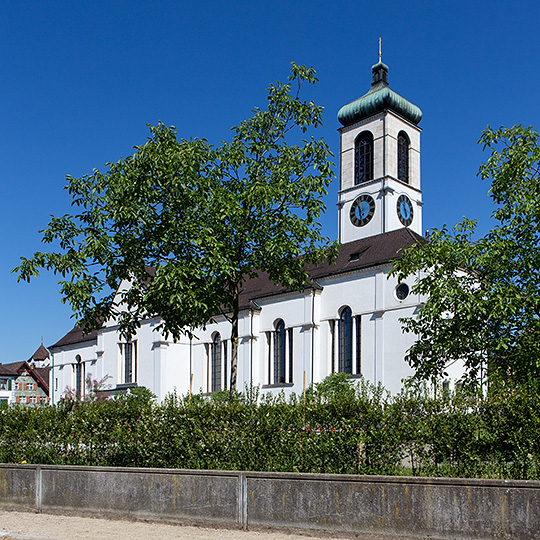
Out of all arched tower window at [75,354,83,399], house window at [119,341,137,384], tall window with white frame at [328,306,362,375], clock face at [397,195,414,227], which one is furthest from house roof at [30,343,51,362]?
tall window with white frame at [328,306,362,375]

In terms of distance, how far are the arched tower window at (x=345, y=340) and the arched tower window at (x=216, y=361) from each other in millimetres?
12284

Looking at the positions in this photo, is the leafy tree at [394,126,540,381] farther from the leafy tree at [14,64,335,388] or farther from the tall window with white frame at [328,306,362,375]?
the tall window with white frame at [328,306,362,375]

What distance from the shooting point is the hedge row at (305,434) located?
8.78m

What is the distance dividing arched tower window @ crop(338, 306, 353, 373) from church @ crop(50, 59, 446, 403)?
0.07m

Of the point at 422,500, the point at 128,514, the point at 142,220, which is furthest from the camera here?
the point at 142,220

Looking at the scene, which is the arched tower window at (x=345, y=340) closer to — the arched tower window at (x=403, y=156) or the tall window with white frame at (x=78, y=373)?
the arched tower window at (x=403, y=156)

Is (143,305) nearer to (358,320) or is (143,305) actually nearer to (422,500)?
(422,500)

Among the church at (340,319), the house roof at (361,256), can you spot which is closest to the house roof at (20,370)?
the church at (340,319)

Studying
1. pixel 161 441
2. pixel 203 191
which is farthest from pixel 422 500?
pixel 203 191

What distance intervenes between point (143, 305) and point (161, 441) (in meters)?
3.34

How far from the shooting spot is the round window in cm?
3759

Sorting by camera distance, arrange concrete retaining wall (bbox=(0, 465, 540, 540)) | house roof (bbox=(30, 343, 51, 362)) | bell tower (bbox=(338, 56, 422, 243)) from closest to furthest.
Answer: concrete retaining wall (bbox=(0, 465, 540, 540))
bell tower (bbox=(338, 56, 422, 243))
house roof (bbox=(30, 343, 51, 362))

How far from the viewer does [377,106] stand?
193ft

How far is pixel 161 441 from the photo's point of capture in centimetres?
1095
